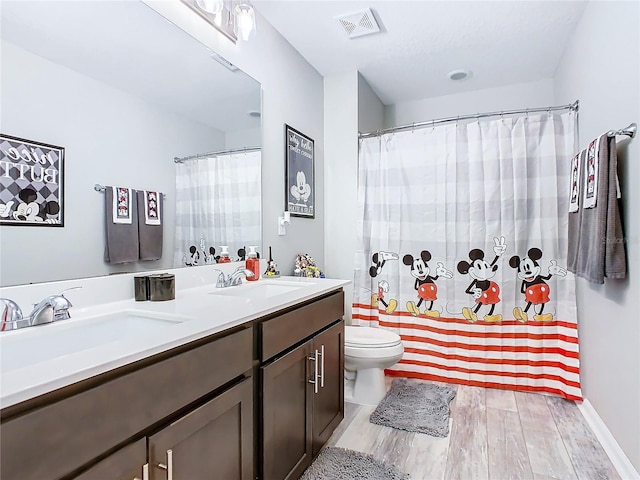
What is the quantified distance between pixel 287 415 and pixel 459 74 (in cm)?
284

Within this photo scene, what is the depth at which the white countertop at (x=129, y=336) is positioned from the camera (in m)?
0.67

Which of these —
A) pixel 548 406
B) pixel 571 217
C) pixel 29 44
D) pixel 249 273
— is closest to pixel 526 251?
pixel 571 217

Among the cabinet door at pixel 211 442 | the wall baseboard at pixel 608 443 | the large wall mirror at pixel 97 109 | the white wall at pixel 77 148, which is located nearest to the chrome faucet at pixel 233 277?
the large wall mirror at pixel 97 109

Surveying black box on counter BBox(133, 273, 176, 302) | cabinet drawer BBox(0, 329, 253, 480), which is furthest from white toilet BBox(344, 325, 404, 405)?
cabinet drawer BBox(0, 329, 253, 480)

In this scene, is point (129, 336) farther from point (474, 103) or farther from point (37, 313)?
point (474, 103)

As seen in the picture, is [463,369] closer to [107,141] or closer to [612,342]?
[612,342]

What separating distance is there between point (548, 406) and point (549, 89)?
8.10ft

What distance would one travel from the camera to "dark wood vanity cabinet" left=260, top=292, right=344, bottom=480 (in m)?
1.33

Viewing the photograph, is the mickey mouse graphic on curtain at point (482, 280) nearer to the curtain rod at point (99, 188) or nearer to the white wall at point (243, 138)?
the white wall at point (243, 138)

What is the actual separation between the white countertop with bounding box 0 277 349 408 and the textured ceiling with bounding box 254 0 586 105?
1655mm

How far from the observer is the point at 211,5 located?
181 cm

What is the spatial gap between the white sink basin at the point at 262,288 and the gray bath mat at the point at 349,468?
31.6 inches

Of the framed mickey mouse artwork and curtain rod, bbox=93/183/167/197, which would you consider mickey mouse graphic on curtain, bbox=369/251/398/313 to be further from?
the framed mickey mouse artwork

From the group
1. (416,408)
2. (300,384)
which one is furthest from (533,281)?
(300,384)
